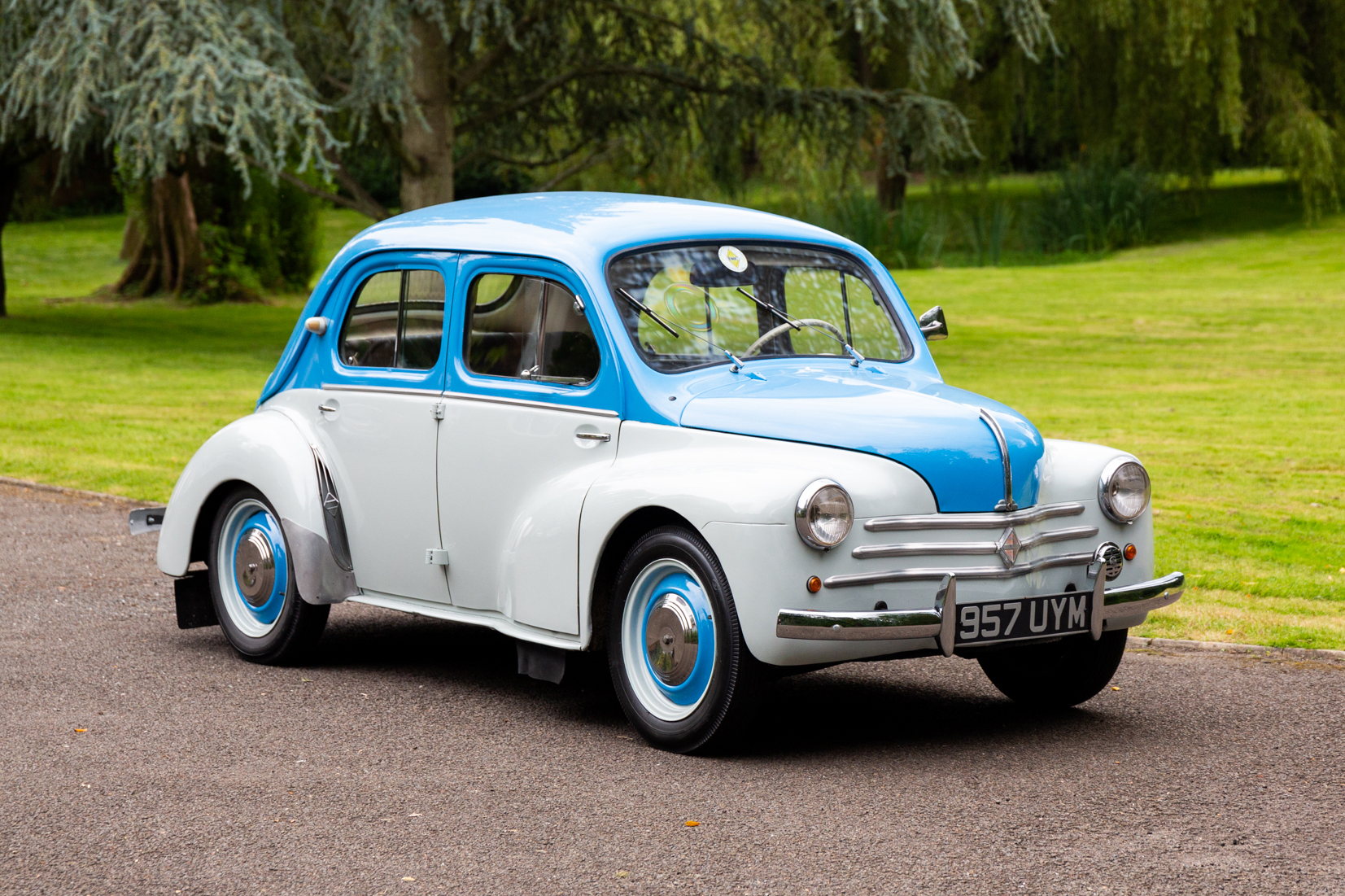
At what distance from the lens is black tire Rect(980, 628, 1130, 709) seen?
19.5 ft

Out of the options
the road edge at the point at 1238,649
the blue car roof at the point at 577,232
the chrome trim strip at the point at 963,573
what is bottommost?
the road edge at the point at 1238,649

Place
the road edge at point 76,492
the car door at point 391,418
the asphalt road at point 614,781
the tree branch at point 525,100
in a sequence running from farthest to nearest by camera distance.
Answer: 1. the tree branch at point 525,100
2. the road edge at point 76,492
3. the car door at point 391,418
4. the asphalt road at point 614,781

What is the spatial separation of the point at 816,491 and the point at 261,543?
2739mm

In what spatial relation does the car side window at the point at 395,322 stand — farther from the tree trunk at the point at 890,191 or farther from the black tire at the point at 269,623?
the tree trunk at the point at 890,191

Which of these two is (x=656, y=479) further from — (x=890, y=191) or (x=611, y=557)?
(x=890, y=191)

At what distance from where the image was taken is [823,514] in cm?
514

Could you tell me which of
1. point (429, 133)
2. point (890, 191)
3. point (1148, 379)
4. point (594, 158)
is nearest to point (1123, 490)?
point (1148, 379)

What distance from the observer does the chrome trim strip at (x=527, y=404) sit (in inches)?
232

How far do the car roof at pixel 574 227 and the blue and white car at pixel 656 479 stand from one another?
0.02m

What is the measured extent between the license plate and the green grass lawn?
2.02m

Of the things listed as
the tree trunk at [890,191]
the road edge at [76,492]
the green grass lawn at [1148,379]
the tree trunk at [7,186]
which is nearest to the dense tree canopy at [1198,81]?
the green grass lawn at [1148,379]

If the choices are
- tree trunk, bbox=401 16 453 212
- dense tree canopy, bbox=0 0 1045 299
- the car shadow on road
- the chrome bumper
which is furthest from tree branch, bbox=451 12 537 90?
the chrome bumper

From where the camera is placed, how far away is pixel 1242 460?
12328 mm

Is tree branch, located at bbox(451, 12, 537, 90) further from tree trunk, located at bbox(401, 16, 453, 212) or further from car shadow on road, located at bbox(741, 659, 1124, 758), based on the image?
car shadow on road, located at bbox(741, 659, 1124, 758)
